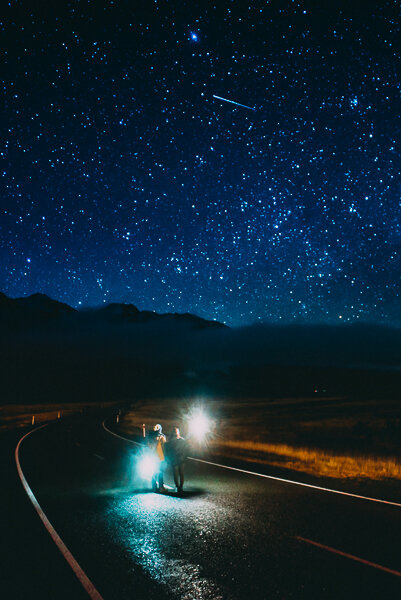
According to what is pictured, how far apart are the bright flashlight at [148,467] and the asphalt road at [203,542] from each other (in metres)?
0.60

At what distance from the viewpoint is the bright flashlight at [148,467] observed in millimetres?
11392

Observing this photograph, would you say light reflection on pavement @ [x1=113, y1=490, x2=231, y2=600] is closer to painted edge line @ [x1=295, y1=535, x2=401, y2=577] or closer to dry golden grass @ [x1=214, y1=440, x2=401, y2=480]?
painted edge line @ [x1=295, y1=535, x2=401, y2=577]

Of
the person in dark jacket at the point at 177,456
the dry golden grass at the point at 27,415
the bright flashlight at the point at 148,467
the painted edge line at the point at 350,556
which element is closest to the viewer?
the painted edge line at the point at 350,556

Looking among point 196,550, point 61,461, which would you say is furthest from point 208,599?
point 61,461

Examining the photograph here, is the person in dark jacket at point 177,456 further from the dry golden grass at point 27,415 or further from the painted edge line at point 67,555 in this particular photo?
the dry golden grass at point 27,415

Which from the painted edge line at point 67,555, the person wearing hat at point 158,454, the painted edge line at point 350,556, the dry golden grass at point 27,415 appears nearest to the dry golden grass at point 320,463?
the person wearing hat at point 158,454

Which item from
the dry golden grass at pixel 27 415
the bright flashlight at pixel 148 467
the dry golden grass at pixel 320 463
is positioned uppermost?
the bright flashlight at pixel 148 467

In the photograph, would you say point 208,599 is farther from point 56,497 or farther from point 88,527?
point 56,497

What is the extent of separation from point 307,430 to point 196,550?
28577 mm

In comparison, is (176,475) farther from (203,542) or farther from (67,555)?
(67,555)

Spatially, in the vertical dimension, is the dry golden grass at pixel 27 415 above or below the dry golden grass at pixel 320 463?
below

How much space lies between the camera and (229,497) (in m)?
9.88

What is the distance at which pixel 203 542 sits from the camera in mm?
6742

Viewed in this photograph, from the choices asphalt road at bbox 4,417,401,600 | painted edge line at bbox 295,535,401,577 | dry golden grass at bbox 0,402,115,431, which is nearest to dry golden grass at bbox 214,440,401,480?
asphalt road at bbox 4,417,401,600
